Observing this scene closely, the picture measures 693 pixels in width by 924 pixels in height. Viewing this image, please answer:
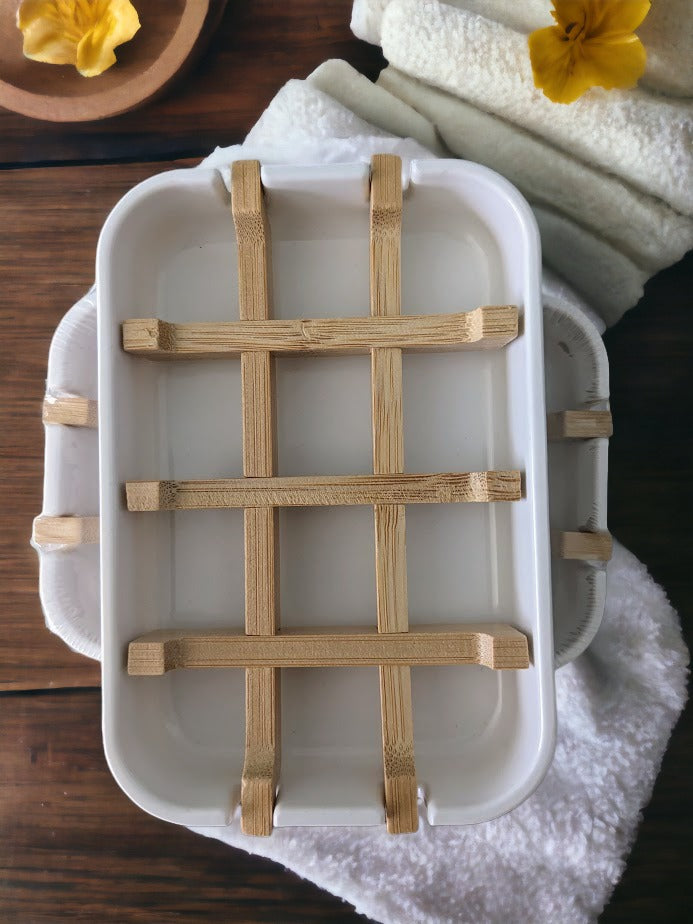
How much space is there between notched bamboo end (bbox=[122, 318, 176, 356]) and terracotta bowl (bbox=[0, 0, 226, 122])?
7.2 inches

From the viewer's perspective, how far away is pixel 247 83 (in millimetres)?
437

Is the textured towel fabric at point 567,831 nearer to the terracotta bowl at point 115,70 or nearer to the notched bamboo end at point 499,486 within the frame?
the notched bamboo end at point 499,486

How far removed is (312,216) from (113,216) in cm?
10

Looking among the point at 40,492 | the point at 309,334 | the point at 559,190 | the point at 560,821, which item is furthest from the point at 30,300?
the point at 560,821

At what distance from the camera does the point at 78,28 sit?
391 mm

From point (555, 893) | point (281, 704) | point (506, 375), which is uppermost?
point (506, 375)

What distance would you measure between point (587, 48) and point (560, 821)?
423mm

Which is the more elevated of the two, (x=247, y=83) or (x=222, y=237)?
(x=247, y=83)

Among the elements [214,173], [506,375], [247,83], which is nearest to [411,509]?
[506,375]

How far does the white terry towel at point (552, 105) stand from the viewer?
0.35 meters

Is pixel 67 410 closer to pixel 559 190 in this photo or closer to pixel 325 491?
pixel 325 491

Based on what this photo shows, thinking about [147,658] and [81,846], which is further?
[81,846]

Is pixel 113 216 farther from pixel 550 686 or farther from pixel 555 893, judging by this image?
pixel 555 893

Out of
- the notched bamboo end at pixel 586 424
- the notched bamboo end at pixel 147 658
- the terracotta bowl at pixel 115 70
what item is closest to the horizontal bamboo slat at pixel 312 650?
the notched bamboo end at pixel 147 658
